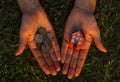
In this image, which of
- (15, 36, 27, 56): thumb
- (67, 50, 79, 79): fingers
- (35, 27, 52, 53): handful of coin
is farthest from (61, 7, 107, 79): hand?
(15, 36, 27, 56): thumb

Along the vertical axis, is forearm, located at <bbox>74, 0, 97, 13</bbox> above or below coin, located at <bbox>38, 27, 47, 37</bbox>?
above

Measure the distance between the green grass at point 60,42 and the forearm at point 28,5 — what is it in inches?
8.8

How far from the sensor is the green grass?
442 centimetres

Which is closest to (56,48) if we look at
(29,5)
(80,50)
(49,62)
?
(49,62)

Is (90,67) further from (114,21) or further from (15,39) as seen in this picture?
(15,39)

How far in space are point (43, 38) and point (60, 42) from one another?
1.15ft

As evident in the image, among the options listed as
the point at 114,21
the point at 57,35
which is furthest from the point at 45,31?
the point at 114,21

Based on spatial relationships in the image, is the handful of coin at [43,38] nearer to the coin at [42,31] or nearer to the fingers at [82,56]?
the coin at [42,31]

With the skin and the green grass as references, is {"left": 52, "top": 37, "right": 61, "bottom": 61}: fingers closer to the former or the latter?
the skin

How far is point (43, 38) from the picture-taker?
4199 millimetres

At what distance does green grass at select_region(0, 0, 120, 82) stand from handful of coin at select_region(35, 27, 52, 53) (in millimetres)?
330

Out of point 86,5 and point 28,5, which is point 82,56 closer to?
point 86,5

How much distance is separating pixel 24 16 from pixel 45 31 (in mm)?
416

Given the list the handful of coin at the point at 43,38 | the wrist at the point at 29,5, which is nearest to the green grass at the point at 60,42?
the wrist at the point at 29,5
